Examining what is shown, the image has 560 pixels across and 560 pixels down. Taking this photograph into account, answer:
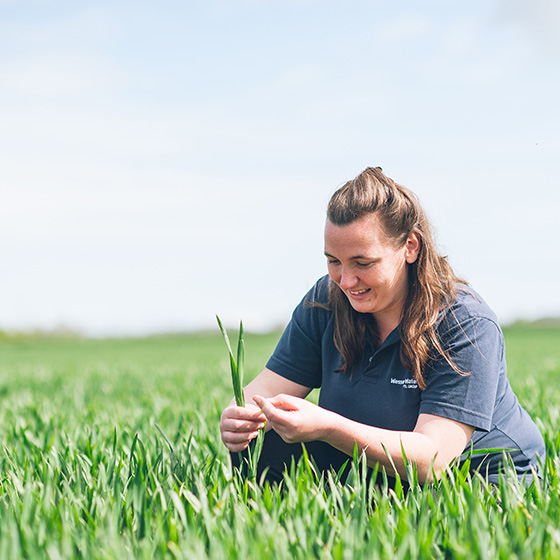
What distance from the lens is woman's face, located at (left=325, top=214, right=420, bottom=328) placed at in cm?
242

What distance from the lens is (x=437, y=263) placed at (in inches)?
103

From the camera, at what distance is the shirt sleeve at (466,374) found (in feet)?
7.77

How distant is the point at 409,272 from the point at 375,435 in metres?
0.70

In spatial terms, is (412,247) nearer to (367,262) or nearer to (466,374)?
(367,262)

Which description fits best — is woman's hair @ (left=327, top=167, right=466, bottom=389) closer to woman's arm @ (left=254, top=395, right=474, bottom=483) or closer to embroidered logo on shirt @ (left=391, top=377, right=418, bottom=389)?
embroidered logo on shirt @ (left=391, top=377, right=418, bottom=389)

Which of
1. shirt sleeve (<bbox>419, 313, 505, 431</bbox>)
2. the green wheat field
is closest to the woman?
shirt sleeve (<bbox>419, 313, 505, 431</bbox>)

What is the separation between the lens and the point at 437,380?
2.45 m

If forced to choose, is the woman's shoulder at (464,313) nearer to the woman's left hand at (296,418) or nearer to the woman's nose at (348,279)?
the woman's nose at (348,279)

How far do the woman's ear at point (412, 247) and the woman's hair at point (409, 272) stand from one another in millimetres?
13

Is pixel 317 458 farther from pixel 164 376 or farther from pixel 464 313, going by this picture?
pixel 164 376

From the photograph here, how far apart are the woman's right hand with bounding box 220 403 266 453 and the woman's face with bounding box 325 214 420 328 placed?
56cm

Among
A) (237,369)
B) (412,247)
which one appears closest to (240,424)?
(237,369)

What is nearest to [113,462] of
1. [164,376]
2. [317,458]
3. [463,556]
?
[317,458]

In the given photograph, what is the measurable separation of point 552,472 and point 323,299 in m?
1.11
